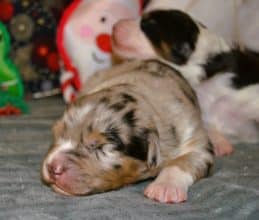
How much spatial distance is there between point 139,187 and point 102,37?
131cm

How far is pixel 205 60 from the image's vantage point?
2.76 metres

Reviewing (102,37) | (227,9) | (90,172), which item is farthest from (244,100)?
(90,172)

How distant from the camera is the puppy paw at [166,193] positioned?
191 cm

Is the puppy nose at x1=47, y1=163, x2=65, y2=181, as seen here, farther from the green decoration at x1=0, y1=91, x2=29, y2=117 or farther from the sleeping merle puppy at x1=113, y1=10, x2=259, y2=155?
the green decoration at x1=0, y1=91, x2=29, y2=117

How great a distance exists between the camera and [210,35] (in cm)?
281

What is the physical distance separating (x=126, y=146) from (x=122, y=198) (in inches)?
6.2

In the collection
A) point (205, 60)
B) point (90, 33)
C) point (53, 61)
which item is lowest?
point (53, 61)

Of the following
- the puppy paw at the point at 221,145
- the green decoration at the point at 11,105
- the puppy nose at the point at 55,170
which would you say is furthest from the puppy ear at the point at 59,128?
the green decoration at the point at 11,105

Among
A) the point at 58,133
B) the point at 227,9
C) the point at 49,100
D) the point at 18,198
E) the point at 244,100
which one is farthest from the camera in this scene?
the point at 49,100

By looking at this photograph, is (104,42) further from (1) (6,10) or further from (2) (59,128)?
(2) (59,128)

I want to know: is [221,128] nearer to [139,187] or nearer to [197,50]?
[197,50]

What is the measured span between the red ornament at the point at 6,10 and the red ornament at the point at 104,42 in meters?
0.53

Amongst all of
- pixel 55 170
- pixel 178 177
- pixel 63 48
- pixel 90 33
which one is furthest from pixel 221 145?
pixel 63 48

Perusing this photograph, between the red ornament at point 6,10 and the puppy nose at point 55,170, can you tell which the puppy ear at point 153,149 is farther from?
the red ornament at point 6,10
